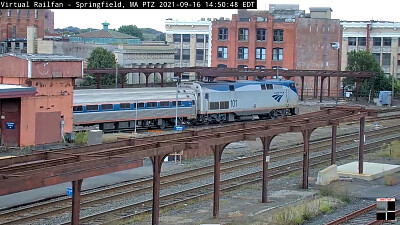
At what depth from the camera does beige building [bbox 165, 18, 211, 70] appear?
343ft

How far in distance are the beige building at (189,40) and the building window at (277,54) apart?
17419 mm

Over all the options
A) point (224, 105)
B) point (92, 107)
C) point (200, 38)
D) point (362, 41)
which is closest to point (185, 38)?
point (200, 38)

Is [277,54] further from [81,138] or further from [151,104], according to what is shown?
[81,138]

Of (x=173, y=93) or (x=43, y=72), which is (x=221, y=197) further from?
(x=173, y=93)

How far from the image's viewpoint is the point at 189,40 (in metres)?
106

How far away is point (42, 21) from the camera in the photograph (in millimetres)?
93688

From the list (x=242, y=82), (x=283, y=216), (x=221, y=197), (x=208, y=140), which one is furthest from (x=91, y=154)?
(x=242, y=82)

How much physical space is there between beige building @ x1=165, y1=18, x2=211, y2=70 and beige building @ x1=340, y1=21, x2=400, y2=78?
64.5 feet

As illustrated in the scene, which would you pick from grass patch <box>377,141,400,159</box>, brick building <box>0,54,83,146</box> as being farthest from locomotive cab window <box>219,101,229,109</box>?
grass patch <box>377,141,400,159</box>

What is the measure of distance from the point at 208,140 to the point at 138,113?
78.6 ft

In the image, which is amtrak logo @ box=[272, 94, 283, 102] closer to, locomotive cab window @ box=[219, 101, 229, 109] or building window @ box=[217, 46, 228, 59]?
locomotive cab window @ box=[219, 101, 229, 109]

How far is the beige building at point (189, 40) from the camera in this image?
343ft

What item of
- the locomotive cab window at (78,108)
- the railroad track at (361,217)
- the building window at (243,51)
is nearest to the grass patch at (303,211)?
the railroad track at (361,217)

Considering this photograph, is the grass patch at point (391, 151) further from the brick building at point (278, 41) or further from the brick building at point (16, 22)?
the brick building at point (16, 22)
